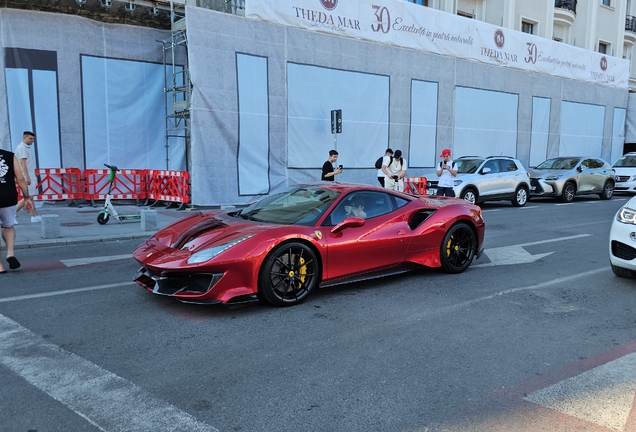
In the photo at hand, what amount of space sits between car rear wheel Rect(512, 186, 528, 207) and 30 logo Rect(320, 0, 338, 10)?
8529 mm

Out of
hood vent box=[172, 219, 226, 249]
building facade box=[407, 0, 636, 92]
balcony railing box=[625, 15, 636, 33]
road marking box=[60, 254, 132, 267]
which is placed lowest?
road marking box=[60, 254, 132, 267]

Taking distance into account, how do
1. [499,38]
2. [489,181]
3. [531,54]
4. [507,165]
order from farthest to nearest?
[531,54] < [499,38] < [507,165] < [489,181]

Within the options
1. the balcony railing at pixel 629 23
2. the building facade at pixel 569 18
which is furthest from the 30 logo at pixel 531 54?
the balcony railing at pixel 629 23

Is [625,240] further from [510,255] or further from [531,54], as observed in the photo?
[531,54]

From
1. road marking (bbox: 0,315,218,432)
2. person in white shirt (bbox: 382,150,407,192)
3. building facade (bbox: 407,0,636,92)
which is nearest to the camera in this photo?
road marking (bbox: 0,315,218,432)

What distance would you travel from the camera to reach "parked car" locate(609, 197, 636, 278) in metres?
5.98

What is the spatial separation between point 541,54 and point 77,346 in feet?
86.0

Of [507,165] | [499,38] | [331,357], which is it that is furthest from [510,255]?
[499,38]

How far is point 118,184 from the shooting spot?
15047mm

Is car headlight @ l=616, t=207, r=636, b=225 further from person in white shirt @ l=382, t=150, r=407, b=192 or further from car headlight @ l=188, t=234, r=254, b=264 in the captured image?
person in white shirt @ l=382, t=150, r=407, b=192

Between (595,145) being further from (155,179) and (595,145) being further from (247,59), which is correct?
(155,179)

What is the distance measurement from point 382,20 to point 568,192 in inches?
358

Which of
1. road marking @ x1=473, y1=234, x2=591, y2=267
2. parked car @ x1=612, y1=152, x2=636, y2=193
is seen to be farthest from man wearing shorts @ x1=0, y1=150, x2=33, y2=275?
parked car @ x1=612, y1=152, x2=636, y2=193

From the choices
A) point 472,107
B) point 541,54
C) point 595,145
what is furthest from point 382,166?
point 595,145
